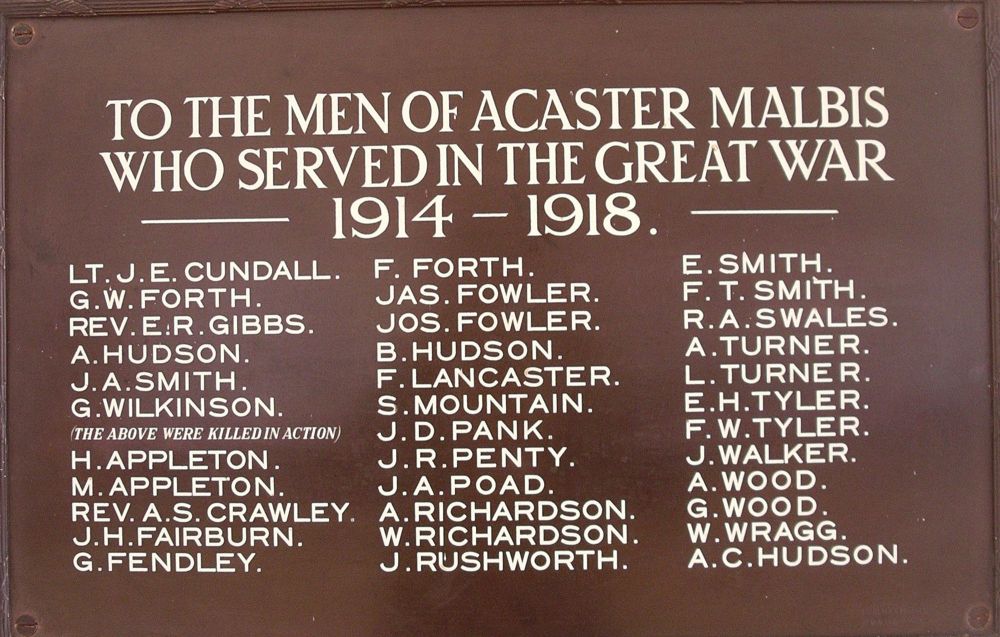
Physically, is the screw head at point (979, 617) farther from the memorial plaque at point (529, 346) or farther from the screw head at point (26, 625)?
the screw head at point (26, 625)

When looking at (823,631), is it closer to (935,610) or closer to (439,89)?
(935,610)

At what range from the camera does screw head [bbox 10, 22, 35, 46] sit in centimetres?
155

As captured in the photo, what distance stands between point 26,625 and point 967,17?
291cm

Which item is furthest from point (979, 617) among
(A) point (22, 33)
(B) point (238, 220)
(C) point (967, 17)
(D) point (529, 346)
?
(A) point (22, 33)

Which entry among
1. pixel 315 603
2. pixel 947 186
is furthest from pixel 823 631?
pixel 315 603

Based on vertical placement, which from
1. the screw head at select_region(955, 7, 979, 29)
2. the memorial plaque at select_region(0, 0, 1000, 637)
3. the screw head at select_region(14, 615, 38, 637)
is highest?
the screw head at select_region(955, 7, 979, 29)

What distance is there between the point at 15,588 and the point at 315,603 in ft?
2.55

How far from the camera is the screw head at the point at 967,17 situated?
154cm

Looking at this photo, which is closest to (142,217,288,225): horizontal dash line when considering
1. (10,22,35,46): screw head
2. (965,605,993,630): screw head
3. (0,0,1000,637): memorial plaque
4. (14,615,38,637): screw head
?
(0,0,1000,637): memorial plaque

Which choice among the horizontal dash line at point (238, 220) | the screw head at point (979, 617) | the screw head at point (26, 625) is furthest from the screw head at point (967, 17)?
the screw head at point (26, 625)

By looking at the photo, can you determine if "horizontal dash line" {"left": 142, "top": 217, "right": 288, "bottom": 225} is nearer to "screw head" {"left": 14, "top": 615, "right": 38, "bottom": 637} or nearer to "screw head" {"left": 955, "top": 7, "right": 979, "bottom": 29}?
"screw head" {"left": 14, "top": 615, "right": 38, "bottom": 637}

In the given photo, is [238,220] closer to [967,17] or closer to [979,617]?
[967,17]

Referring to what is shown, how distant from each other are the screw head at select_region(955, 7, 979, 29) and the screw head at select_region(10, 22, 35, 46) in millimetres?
2435

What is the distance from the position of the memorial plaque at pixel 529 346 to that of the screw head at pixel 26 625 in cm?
4
